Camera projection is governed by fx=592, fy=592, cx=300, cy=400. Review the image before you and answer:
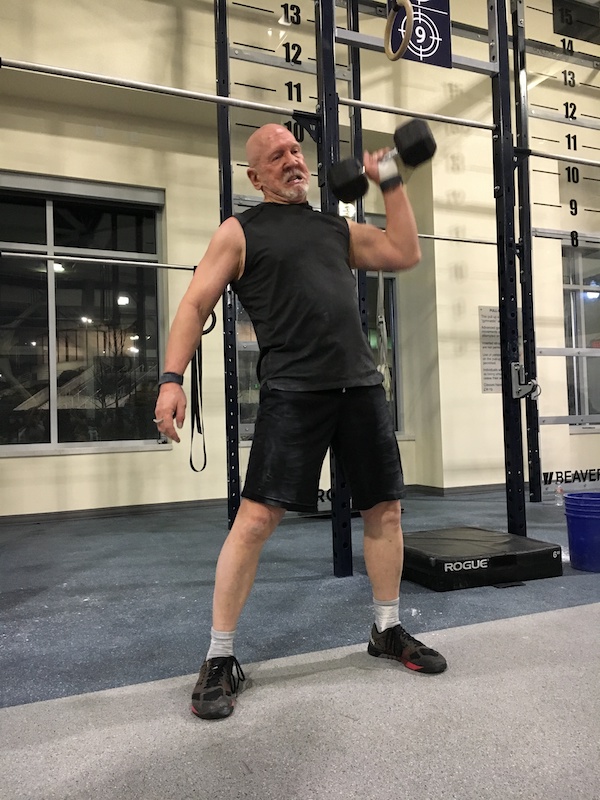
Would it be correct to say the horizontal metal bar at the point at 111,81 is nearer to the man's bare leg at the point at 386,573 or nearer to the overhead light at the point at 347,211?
the overhead light at the point at 347,211

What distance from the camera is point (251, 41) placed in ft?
12.9

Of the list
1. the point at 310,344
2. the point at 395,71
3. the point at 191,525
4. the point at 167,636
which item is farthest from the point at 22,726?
the point at 395,71

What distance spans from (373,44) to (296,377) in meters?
1.86

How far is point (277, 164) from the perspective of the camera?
1.49 m

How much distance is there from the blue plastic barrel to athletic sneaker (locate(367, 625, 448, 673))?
1.20 meters

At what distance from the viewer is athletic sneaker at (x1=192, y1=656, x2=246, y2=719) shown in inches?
48.1

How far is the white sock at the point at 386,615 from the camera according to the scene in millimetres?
1522

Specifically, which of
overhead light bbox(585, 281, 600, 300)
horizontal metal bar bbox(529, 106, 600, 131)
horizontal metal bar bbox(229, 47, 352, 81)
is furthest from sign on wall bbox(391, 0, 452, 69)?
overhead light bbox(585, 281, 600, 300)

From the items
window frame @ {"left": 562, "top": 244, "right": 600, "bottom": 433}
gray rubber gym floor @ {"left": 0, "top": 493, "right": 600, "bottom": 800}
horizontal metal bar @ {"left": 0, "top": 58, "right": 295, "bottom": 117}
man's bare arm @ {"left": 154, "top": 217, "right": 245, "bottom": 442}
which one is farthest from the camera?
window frame @ {"left": 562, "top": 244, "right": 600, "bottom": 433}

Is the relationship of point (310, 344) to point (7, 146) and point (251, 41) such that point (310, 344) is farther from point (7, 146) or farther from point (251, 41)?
point (7, 146)

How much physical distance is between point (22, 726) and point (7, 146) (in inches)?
156

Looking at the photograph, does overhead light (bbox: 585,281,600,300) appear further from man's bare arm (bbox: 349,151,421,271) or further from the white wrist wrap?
the white wrist wrap

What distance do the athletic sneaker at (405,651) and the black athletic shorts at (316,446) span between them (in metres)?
0.34

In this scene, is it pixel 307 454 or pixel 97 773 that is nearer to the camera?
pixel 97 773
